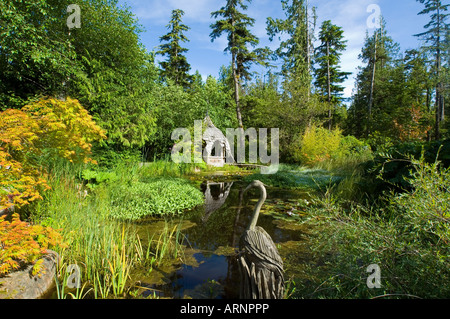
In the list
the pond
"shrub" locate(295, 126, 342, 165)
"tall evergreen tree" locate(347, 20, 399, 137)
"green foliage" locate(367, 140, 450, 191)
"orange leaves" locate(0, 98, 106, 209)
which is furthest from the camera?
"tall evergreen tree" locate(347, 20, 399, 137)

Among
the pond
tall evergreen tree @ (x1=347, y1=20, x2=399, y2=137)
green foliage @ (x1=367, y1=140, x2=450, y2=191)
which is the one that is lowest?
the pond

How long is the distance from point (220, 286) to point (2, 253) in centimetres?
221

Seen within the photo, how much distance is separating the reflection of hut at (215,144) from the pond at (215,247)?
307 inches

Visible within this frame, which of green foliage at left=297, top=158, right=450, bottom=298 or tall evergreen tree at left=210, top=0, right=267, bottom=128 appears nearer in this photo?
green foliage at left=297, top=158, right=450, bottom=298

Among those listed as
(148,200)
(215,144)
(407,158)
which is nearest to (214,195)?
(148,200)

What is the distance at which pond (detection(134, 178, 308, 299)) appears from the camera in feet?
8.56

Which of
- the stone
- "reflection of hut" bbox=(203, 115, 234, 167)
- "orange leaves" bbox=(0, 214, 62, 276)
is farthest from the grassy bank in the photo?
"reflection of hut" bbox=(203, 115, 234, 167)

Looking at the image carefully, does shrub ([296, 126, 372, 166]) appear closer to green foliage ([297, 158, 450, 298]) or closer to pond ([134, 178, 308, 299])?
pond ([134, 178, 308, 299])

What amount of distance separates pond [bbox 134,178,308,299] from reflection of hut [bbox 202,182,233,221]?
3 cm

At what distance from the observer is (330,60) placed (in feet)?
79.5

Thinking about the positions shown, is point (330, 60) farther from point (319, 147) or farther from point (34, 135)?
point (34, 135)
